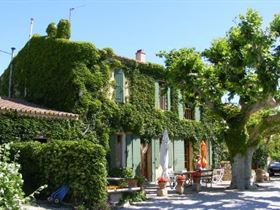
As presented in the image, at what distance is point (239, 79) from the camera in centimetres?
1719

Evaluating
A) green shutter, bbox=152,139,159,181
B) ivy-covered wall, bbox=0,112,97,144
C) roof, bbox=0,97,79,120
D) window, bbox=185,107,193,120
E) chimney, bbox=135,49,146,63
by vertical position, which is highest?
chimney, bbox=135,49,146,63

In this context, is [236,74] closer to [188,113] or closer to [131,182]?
[131,182]

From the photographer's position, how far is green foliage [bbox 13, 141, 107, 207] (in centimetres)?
1209

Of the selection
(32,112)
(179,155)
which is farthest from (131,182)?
(179,155)

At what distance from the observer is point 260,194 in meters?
17.3

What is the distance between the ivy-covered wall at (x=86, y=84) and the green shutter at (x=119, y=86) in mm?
287

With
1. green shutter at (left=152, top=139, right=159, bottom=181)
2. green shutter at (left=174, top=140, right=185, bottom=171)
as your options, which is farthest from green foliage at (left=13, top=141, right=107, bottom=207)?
green shutter at (left=174, top=140, right=185, bottom=171)

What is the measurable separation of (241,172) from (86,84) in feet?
25.4

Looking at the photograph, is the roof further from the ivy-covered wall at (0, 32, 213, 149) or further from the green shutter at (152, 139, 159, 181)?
the green shutter at (152, 139, 159, 181)

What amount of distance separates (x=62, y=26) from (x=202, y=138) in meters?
11.5

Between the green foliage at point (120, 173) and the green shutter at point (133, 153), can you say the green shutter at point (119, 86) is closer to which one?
the green shutter at point (133, 153)

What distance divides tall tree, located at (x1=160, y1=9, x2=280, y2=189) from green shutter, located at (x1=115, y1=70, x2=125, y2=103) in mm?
2690

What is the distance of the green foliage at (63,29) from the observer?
20.5 meters

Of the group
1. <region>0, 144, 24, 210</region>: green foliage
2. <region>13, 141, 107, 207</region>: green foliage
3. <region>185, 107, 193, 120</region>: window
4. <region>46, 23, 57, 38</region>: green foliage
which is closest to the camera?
<region>0, 144, 24, 210</region>: green foliage
